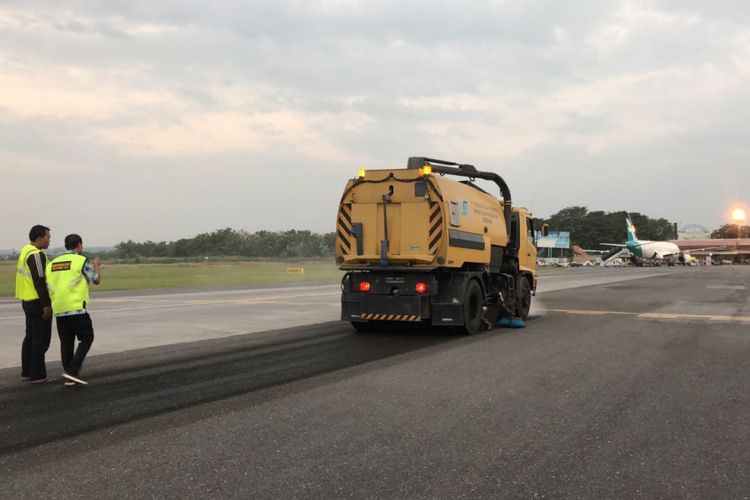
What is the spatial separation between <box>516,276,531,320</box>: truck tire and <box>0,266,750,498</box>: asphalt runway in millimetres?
4041

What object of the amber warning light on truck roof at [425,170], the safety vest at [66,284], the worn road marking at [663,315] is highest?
the amber warning light on truck roof at [425,170]

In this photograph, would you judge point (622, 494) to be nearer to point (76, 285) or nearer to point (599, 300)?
point (76, 285)

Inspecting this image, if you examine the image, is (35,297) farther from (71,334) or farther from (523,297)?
(523,297)

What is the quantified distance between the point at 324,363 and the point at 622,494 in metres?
5.14

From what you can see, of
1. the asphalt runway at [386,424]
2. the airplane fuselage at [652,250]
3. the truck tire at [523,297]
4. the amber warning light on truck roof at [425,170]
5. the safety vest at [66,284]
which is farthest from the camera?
the airplane fuselage at [652,250]

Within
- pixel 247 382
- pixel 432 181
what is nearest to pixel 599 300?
pixel 432 181

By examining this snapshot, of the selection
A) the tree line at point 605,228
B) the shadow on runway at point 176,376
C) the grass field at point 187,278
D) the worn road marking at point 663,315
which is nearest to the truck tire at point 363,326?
the shadow on runway at point 176,376

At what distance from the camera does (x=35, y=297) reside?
23.1 ft

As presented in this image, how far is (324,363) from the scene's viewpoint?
8.31 metres

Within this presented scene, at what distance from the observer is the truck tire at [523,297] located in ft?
45.1

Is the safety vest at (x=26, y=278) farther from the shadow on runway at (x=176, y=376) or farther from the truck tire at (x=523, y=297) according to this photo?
the truck tire at (x=523, y=297)

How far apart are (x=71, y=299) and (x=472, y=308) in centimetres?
734

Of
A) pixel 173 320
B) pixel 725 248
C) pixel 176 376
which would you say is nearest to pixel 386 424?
pixel 176 376

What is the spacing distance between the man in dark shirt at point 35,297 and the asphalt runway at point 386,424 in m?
0.37
